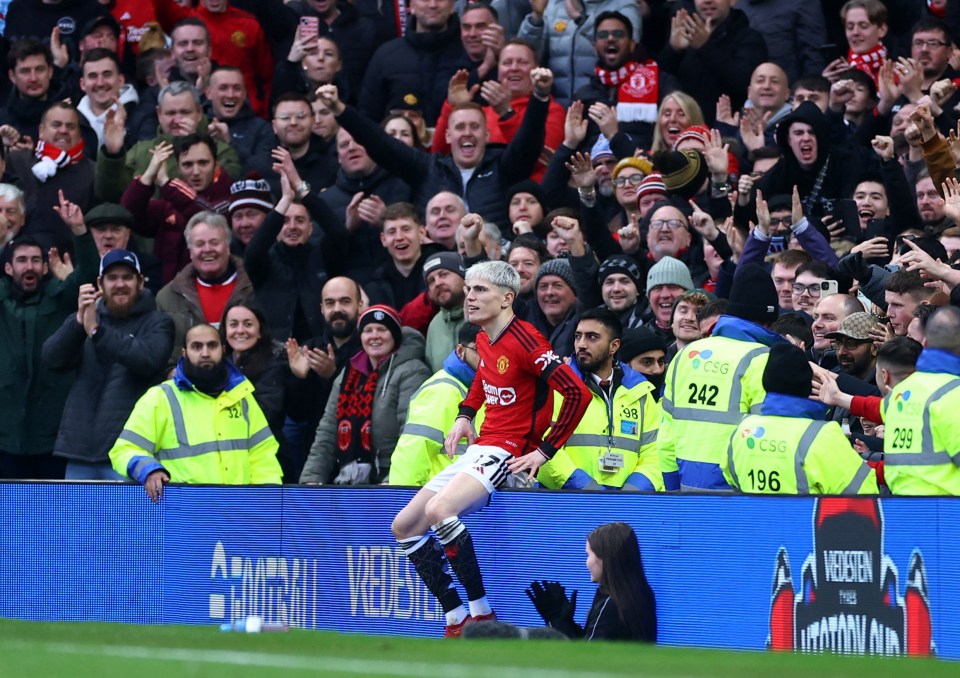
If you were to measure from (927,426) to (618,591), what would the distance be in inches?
75.9

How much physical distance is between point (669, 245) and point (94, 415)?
15.7 feet

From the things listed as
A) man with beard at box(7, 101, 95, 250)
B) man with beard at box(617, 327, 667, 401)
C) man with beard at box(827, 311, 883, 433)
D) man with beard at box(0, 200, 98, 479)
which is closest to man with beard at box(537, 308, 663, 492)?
man with beard at box(617, 327, 667, 401)

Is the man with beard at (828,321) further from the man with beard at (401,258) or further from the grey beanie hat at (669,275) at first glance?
the man with beard at (401,258)

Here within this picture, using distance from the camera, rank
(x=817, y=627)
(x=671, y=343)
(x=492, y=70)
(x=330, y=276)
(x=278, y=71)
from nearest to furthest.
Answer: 1. (x=817, y=627)
2. (x=671, y=343)
3. (x=330, y=276)
4. (x=492, y=70)
5. (x=278, y=71)

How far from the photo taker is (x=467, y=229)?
44.7 ft

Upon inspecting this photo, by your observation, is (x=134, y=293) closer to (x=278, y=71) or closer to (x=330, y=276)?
(x=330, y=276)

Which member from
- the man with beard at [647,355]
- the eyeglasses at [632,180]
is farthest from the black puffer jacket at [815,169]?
the man with beard at [647,355]

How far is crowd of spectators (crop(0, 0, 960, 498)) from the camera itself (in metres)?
11.6

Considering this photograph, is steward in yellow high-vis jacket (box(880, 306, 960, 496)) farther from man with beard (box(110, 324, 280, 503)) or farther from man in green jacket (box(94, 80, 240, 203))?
man in green jacket (box(94, 80, 240, 203))

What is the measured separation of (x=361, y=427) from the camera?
12820 millimetres

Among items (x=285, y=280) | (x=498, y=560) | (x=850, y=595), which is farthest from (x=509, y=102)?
(x=850, y=595)

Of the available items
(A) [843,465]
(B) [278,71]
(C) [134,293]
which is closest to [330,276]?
(C) [134,293]

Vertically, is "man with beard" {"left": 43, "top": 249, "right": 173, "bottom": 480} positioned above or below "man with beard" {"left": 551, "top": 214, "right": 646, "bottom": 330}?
below

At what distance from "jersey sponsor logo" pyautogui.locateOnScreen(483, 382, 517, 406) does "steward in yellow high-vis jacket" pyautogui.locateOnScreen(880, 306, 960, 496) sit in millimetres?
2446
